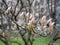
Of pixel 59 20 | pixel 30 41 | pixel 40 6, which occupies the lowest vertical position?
pixel 59 20

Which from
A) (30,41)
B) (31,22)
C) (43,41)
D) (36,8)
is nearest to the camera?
(31,22)

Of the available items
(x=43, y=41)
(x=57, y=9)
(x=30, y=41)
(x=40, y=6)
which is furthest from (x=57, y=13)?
(x=30, y=41)

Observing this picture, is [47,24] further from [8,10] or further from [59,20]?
[59,20]

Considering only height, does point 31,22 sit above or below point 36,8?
above

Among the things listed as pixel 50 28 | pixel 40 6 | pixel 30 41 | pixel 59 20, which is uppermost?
pixel 50 28

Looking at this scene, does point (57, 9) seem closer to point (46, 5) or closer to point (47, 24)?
point (46, 5)

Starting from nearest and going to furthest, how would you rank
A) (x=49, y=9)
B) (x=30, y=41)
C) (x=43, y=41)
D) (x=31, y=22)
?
(x=31, y=22) < (x=30, y=41) < (x=43, y=41) < (x=49, y=9)

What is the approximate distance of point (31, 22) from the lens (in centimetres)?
222

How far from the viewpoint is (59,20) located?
344 inches

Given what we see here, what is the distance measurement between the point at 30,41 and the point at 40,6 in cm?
580

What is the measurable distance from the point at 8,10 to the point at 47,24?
1.40ft

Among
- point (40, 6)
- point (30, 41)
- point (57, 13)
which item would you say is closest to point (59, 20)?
point (57, 13)

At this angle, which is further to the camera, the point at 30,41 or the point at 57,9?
the point at 57,9

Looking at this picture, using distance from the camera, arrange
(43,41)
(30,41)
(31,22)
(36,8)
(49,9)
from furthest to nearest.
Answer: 1. (49,9)
2. (36,8)
3. (43,41)
4. (30,41)
5. (31,22)
